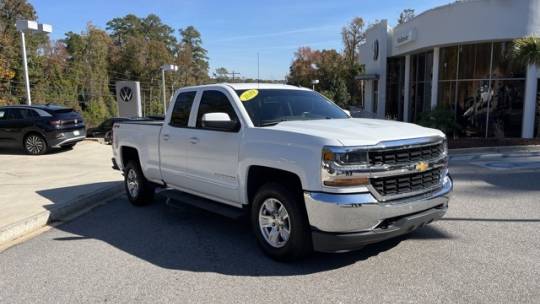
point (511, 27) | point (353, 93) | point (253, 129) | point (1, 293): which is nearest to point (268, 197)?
point (253, 129)

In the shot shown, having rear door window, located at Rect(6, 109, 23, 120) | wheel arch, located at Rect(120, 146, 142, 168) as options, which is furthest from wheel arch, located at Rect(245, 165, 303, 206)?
rear door window, located at Rect(6, 109, 23, 120)

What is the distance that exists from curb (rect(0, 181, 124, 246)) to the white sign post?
11.3m

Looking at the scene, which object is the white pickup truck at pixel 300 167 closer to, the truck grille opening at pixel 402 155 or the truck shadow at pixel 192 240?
the truck grille opening at pixel 402 155

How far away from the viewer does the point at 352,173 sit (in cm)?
416

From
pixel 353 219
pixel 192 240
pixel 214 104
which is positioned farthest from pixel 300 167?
pixel 192 240

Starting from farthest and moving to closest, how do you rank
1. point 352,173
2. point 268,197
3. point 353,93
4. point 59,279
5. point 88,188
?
point 353,93, point 88,188, point 268,197, point 59,279, point 352,173

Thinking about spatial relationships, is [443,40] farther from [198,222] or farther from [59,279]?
[59,279]

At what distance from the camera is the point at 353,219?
13.7ft

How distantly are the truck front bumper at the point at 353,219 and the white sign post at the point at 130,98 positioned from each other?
17.0 metres

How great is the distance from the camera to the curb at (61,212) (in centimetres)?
607

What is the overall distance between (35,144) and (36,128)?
1.78 ft

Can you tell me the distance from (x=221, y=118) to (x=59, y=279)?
2.42 m

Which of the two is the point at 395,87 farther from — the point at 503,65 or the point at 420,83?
the point at 503,65

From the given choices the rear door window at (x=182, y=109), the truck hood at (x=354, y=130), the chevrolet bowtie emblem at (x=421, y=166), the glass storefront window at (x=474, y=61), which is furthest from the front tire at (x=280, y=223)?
the glass storefront window at (x=474, y=61)
